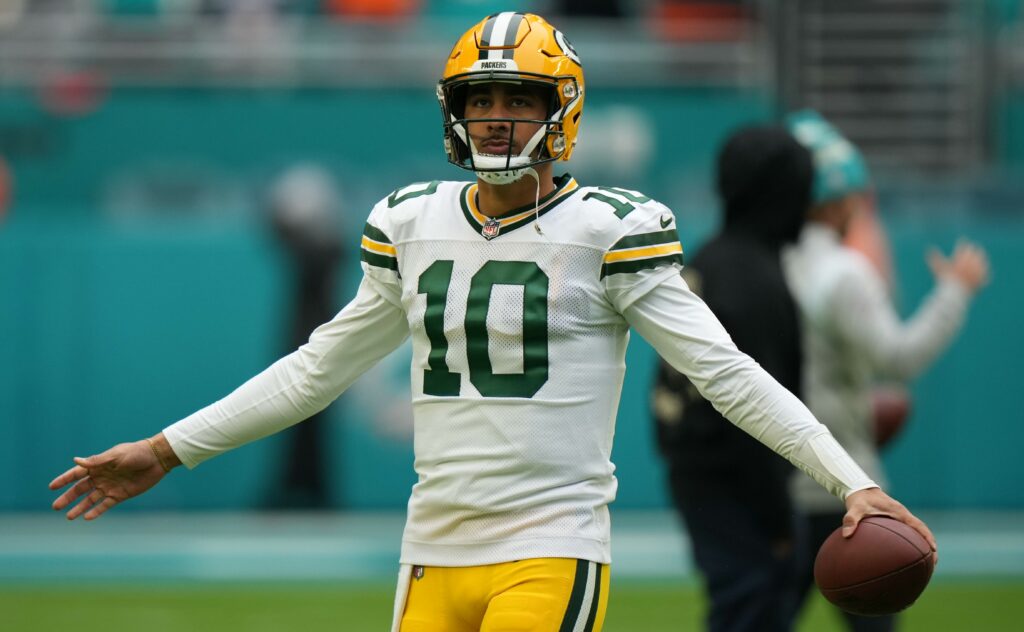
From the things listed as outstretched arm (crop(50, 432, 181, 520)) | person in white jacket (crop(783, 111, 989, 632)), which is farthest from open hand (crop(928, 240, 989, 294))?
outstretched arm (crop(50, 432, 181, 520))

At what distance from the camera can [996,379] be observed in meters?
9.04

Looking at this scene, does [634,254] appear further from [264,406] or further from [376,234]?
[264,406]

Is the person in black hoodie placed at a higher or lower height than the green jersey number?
lower

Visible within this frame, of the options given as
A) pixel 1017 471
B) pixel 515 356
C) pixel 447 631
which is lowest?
pixel 1017 471

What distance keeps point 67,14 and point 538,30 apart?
7811 millimetres

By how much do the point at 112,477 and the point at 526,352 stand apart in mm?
951

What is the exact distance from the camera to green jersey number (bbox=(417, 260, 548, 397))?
3072 millimetres

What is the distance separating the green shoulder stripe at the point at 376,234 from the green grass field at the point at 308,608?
3367 mm

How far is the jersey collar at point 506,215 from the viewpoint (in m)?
3.13

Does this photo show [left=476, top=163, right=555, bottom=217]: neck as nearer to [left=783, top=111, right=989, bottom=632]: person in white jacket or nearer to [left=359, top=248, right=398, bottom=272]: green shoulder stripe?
[left=359, top=248, right=398, bottom=272]: green shoulder stripe

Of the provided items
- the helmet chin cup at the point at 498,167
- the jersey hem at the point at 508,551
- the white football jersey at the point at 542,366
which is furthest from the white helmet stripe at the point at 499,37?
the jersey hem at the point at 508,551

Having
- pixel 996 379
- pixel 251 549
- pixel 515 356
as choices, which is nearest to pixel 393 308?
pixel 515 356

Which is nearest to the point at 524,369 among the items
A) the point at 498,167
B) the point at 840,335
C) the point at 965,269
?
the point at 498,167

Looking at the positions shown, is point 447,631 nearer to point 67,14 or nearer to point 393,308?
point 393,308
